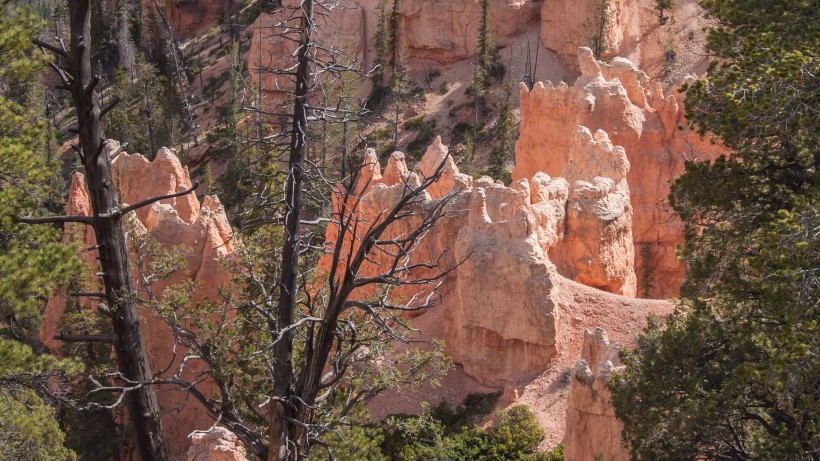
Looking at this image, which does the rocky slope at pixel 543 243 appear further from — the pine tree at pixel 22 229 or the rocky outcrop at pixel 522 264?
the pine tree at pixel 22 229

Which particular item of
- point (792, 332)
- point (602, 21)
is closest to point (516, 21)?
point (602, 21)

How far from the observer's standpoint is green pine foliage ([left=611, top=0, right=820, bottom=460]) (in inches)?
371

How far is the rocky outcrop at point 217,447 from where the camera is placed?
596 inches

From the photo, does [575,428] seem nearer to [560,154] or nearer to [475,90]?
[560,154]

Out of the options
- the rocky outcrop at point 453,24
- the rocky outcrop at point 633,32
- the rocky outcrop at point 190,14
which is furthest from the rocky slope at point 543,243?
the rocky outcrop at point 190,14

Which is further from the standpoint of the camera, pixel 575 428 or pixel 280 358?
pixel 575 428

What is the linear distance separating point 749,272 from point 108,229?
783cm

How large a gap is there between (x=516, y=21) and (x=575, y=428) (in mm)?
45979

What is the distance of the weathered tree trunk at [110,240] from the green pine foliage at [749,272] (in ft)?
19.7

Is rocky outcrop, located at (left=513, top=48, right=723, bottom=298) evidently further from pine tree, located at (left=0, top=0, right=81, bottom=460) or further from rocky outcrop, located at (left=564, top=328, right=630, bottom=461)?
pine tree, located at (left=0, top=0, right=81, bottom=460)

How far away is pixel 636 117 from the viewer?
33.7 metres

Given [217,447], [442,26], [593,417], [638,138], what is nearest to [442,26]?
[442,26]

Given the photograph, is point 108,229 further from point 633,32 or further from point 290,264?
point 633,32

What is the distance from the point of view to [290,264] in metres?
10.3
